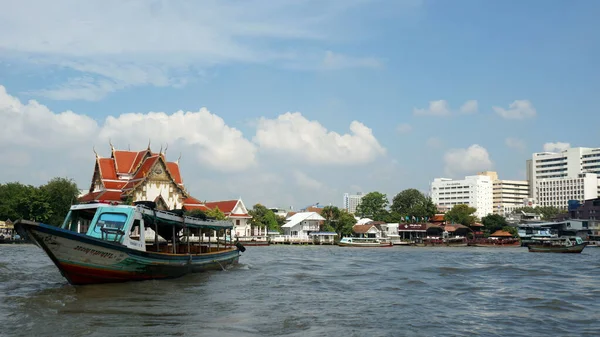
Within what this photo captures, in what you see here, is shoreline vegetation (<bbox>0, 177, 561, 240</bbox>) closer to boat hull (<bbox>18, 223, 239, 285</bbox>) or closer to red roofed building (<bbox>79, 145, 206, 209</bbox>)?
red roofed building (<bbox>79, 145, 206, 209</bbox>)

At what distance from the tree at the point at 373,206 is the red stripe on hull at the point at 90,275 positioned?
96005mm

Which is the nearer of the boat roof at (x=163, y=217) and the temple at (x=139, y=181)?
the boat roof at (x=163, y=217)

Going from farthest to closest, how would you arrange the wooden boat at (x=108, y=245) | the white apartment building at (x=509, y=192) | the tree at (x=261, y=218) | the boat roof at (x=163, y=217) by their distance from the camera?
1. the white apartment building at (x=509, y=192)
2. the tree at (x=261, y=218)
3. the boat roof at (x=163, y=217)
4. the wooden boat at (x=108, y=245)

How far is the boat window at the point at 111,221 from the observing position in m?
19.6

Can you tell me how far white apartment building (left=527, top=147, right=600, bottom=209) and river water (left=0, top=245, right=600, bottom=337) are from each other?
473ft

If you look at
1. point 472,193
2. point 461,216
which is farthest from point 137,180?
point 472,193

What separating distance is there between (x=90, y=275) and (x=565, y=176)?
171m

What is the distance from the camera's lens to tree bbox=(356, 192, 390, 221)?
114m

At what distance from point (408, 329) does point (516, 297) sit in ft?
24.9

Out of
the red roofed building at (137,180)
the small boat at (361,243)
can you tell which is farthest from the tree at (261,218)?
the red roofed building at (137,180)

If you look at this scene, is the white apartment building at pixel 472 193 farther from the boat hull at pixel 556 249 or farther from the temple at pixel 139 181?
the temple at pixel 139 181

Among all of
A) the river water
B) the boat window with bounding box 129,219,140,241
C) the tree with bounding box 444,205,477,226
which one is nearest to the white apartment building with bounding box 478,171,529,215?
the tree with bounding box 444,205,477,226

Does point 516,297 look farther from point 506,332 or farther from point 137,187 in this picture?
point 137,187

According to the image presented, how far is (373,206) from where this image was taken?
115188 mm
